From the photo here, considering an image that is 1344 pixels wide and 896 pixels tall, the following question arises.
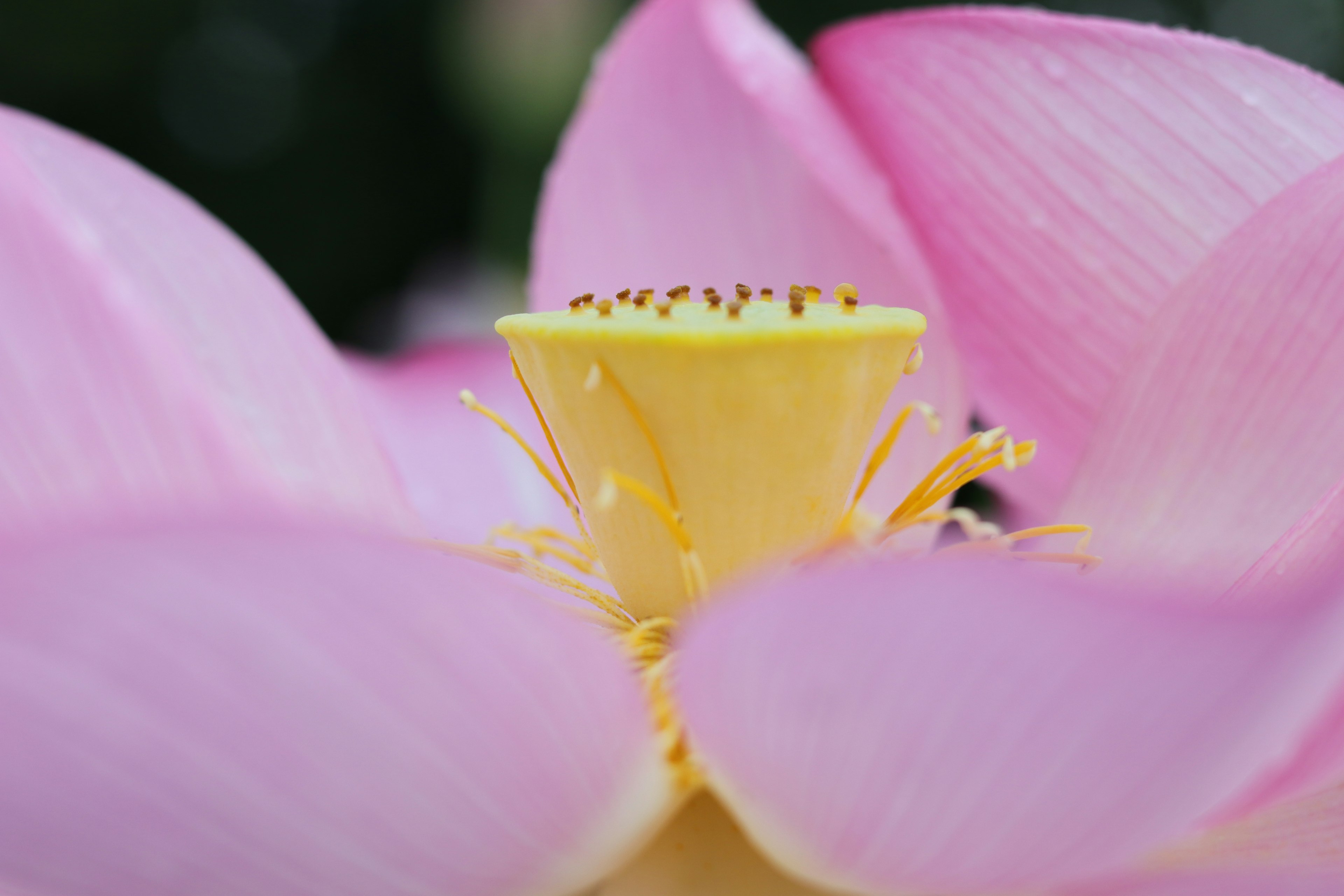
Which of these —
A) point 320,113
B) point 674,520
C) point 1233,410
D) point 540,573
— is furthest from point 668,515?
point 320,113

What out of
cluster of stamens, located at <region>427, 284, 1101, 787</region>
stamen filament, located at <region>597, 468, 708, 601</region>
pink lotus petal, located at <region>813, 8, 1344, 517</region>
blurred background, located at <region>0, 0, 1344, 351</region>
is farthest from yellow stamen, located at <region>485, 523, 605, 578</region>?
blurred background, located at <region>0, 0, 1344, 351</region>

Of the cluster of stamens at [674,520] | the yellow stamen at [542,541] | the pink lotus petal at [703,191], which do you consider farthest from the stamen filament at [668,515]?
the pink lotus petal at [703,191]

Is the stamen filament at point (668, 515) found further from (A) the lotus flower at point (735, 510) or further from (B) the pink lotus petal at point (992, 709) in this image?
(B) the pink lotus petal at point (992, 709)

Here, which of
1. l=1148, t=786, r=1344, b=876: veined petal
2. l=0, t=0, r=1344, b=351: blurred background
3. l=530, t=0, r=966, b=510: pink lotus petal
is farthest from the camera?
l=0, t=0, r=1344, b=351: blurred background

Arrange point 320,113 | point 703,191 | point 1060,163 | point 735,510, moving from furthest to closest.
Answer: point 320,113
point 703,191
point 1060,163
point 735,510

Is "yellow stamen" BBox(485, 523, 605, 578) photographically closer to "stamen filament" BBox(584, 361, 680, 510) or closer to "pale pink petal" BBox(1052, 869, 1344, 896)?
"stamen filament" BBox(584, 361, 680, 510)

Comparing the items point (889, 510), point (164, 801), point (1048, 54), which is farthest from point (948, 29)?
point (164, 801)

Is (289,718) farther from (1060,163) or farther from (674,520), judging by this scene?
(1060,163)
